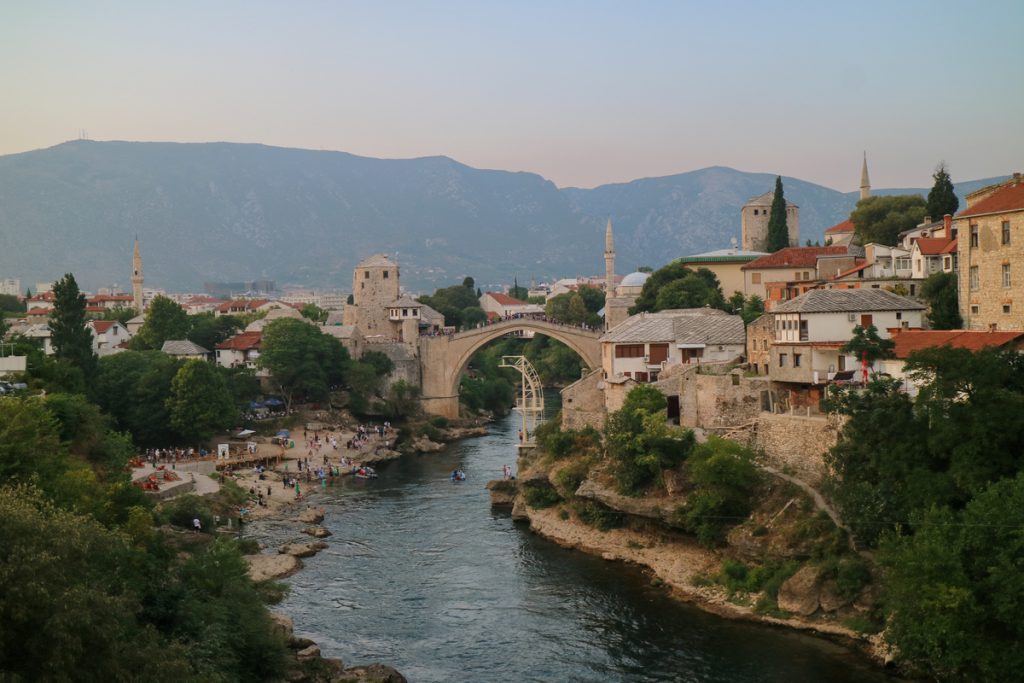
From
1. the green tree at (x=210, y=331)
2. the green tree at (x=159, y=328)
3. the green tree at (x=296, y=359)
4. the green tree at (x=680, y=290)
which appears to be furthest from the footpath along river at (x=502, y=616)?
the green tree at (x=210, y=331)

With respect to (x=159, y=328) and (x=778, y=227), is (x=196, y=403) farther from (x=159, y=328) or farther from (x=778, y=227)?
(x=778, y=227)

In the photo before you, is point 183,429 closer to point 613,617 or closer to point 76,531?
point 613,617

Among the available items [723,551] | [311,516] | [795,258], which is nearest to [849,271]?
[795,258]

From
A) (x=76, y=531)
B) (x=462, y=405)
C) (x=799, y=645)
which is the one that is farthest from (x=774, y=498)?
(x=462, y=405)

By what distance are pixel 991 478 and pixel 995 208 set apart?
12.6 metres

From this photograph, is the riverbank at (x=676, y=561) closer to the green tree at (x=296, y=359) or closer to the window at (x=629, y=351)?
the window at (x=629, y=351)

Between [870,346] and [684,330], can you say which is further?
[684,330]

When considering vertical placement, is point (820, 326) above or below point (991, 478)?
above

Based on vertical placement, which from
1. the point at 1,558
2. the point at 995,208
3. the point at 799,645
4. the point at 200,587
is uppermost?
the point at 995,208

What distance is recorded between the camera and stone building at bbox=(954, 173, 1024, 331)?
32.2m

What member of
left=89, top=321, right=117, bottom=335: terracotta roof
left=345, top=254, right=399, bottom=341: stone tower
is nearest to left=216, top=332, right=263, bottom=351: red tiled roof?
left=345, top=254, right=399, bottom=341: stone tower

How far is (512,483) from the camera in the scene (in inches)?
1718

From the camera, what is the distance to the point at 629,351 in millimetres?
42781

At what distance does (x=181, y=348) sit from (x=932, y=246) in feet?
158
